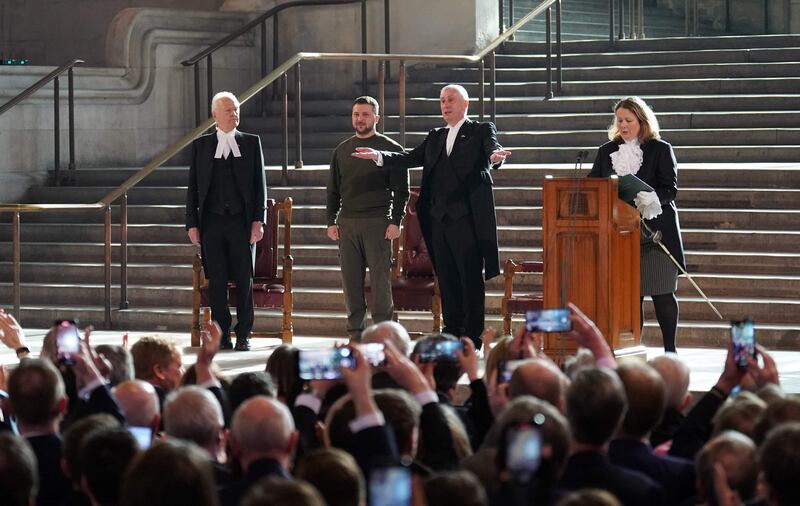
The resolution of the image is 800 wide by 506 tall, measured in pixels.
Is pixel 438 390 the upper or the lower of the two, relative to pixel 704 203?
lower

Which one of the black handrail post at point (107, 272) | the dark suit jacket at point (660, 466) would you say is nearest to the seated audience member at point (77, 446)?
the dark suit jacket at point (660, 466)

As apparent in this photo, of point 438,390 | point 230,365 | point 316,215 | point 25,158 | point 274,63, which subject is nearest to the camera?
point 438,390

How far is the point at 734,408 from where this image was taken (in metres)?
4.51

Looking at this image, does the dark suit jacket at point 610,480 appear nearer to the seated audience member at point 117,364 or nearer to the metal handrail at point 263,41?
the seated audience member at point 117,364

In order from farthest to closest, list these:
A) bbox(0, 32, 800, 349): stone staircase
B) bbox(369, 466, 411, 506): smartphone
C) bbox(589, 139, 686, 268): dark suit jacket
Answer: bbox(0, 32, 800, 349): stone staircase
bbox(589, 139, 686, 268): dark suit jacket
bbox(369, 466, 411, 506): smartphone

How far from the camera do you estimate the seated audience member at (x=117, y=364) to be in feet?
18.9

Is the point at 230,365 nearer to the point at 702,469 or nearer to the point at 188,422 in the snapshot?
the point at 188,422

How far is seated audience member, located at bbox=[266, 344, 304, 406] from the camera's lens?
18.0 feet

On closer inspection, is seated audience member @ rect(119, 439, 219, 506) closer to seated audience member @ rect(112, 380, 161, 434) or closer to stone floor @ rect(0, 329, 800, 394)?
seated audience member @ rect(112, 380, 161, 434)

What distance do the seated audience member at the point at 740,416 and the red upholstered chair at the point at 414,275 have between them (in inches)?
195

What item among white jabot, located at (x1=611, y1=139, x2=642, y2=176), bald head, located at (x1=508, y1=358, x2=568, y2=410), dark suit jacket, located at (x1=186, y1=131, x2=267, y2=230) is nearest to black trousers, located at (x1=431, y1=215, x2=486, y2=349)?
white jabot, located at (x1=611, y1=139, x2=642, y2=176)

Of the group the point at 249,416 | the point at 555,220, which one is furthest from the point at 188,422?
the point at 555,220

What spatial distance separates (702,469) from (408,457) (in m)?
0.72

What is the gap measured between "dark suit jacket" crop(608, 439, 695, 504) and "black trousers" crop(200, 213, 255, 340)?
5408mm
